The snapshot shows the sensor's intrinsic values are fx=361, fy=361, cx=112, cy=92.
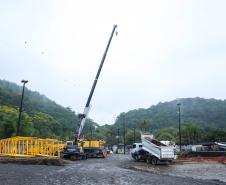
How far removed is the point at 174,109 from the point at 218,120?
34.5 meters

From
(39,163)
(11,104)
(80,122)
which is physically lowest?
(39,163)

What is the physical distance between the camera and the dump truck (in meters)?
34.8

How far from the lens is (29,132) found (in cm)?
8344

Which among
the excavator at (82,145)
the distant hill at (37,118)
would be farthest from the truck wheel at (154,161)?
the distant hill at (37,118)

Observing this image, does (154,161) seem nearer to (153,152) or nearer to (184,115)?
(153,152)

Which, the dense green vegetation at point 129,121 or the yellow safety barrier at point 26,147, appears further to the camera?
the dense green vegetation at point 129,121

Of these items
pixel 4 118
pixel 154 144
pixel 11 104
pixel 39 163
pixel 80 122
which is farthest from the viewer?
Answer: pixel 11 104

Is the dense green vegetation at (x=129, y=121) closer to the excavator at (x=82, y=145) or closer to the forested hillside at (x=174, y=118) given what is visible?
the forested hillside at (x=174, y=118)

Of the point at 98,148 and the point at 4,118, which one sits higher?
the point at 4,118

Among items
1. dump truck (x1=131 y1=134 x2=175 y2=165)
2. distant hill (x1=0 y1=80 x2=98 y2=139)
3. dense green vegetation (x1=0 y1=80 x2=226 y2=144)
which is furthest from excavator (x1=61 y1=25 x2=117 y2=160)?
dense green vegetation (x1=0 y1=80 x2=226 y2=144)

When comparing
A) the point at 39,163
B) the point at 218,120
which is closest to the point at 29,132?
the point at 39,163

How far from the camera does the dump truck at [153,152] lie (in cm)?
3484

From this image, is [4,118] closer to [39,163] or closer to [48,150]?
[48,150]

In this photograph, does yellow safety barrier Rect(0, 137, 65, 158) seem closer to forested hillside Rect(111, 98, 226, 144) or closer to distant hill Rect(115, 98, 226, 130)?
forested hillside Rect(111, 98, 226, 144)
